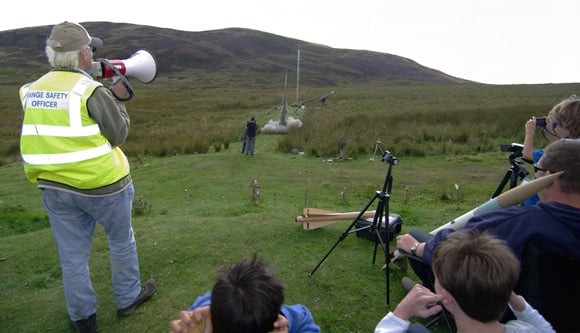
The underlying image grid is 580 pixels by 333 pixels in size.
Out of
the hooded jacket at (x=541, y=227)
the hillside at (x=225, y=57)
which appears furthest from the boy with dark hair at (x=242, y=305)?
the hillside at (x=225, y=57)

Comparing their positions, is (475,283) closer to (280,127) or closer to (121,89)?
(121,89)

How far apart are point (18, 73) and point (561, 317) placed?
308 ft

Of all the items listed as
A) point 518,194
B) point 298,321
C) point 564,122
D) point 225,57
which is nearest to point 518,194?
point 518,194

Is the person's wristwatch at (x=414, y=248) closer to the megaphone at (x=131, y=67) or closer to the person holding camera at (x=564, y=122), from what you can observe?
the person holding camera at (x=564, y=122)

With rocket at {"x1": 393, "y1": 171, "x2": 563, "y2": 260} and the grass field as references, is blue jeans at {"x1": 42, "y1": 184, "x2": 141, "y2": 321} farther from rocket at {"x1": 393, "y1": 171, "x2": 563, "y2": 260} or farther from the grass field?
rocket at {"x1": 393, "y1": 171, "x2": 563, "y2": 260}

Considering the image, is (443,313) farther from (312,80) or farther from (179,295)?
(312,80)

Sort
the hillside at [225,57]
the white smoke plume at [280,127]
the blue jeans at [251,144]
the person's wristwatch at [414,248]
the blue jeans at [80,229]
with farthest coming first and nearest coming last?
1. the hillside at [225,57]
2. the white smoke plume at [280,127]
3. the blue jeans at [251,144]
4. the blue jeans at [80,229]
5. the person's wristwatch at [414,248]

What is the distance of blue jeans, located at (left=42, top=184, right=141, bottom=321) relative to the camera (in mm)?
3158

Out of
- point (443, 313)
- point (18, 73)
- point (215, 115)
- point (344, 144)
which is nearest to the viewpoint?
point (443, 313)

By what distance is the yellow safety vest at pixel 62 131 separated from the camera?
2947mm

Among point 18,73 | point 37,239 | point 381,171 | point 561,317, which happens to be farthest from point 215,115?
point 18,73

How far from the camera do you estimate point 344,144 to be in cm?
1516

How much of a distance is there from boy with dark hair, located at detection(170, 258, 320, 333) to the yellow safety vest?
180 centimetres

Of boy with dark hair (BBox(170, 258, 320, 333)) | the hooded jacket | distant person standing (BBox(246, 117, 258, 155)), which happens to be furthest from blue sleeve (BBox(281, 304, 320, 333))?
distant person standing (BBox(246, 117, 258, 155))
